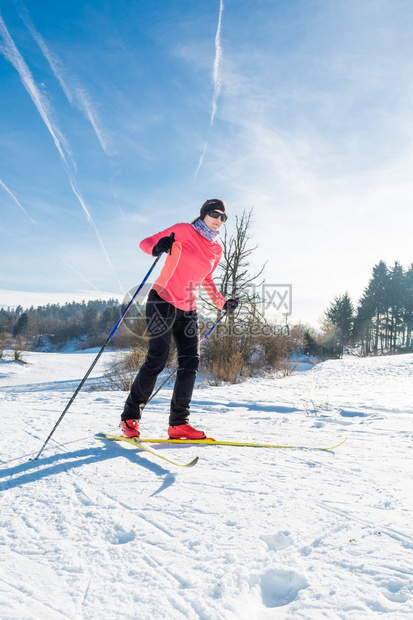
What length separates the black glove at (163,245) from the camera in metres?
2.60

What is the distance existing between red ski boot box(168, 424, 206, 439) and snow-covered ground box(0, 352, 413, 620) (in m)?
0.22

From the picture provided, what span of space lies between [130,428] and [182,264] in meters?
1.30

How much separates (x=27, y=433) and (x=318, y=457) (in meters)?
2.06

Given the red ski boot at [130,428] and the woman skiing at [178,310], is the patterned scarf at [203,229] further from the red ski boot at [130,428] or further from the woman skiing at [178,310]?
the red ski boot at [130,428]

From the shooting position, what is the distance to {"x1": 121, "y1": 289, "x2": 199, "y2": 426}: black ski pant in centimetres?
261

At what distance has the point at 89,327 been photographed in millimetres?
68938

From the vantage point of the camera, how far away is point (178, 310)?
Answer: 273 cm

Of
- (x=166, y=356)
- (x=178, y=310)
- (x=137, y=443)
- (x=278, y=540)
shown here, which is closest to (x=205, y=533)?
(x=278, y=540)

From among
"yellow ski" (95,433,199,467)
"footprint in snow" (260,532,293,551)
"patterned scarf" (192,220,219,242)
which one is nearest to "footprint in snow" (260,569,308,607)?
"footprint in snow" (260,532,293,551)

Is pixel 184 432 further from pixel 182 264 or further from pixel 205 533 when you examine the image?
pixel 205 533

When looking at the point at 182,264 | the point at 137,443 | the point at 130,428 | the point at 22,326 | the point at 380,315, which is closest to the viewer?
the point at 137,443

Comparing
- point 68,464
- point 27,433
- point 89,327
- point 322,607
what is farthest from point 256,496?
point 89,327

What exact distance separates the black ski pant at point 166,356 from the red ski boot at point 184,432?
1.5 inches

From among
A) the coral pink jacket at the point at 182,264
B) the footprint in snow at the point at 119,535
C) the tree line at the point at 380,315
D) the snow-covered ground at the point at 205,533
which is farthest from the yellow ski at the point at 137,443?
the tree line at the point at 380,315
